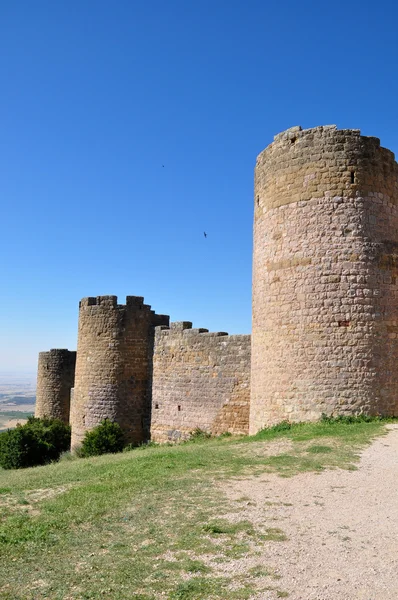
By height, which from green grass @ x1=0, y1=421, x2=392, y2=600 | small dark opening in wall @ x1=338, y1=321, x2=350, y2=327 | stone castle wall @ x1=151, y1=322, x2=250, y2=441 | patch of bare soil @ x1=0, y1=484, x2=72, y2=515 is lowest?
patch of bare soil @ x1=0, y1=484, x2=72, y2=515

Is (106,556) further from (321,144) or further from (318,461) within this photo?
(321,144)

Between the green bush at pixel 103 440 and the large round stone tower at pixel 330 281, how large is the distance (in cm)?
700

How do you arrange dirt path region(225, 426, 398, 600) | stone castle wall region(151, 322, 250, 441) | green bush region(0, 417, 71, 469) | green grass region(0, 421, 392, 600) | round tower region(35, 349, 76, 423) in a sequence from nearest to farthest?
dirt path region(225, 426, 398, 600)
green grass region(0, 421, 392, 600)
stone castle wall region(151, 322, 250, 441)
green bush region(0, 417, 71, 469)
round tower region(35, 349, 76, 423)

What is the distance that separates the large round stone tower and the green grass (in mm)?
1830

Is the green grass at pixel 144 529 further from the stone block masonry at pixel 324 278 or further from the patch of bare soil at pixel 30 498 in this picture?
the stone block masonry at pixel 324 278

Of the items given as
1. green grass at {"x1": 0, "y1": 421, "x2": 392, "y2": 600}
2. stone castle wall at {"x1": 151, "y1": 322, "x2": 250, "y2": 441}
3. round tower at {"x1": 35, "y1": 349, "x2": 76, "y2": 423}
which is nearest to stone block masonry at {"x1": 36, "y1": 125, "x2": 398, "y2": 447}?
green grass at {"x1": 0, "y1": 421, "x2": 392, "y2": 600}

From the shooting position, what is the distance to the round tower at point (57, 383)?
29156 millimetres

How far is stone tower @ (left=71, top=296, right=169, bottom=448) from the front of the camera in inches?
789

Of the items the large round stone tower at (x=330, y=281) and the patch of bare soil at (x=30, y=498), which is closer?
the patch of bare soil at (x=30, y=498)

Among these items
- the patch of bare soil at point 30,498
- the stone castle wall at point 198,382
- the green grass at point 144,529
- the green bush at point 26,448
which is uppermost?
the stone castle wall at point 198,382

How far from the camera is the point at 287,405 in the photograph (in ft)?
42.5

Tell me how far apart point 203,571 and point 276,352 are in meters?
8.57

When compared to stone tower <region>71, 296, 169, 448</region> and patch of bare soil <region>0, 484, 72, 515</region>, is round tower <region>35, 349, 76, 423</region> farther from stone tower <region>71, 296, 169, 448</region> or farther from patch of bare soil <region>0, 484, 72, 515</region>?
patch of bare soil <region>0, 484, 72, 515</region>

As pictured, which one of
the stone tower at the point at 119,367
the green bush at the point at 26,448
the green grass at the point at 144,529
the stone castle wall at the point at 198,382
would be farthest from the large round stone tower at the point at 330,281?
the green bush at the point at 26,448
